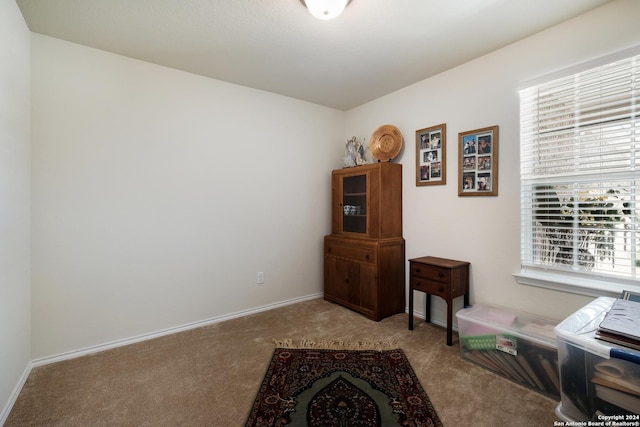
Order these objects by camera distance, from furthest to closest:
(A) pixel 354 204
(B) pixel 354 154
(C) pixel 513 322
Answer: (B) pixel 354 154 < (A) pixel 354 204 < (C) pixel 513 322

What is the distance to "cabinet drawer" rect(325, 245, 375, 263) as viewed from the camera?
9.71 feet

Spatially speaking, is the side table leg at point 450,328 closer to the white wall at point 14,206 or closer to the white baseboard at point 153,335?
the white baseboard at point 153,335

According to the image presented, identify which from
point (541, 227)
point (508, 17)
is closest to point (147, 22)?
point (508, 17)

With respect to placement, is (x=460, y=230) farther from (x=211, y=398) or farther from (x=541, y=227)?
(x=211, y=398)

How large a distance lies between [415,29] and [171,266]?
278 cm

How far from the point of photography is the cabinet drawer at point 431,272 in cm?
240

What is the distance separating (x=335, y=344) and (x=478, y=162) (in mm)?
1942

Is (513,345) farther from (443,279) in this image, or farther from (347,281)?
(347,281)

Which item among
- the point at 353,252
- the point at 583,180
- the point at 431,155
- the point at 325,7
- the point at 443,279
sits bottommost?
the point at 443,279

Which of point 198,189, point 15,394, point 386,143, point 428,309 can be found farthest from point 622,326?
point 15,394

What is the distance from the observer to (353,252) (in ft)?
10.3

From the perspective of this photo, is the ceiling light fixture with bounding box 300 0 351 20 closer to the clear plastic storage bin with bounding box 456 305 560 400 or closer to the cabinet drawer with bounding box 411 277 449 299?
the cabinet drawer with bounding box 411 277 449 299

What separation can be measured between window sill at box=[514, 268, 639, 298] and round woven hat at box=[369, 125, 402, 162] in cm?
161

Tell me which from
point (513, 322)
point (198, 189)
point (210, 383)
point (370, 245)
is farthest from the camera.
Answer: point (370, 245)
